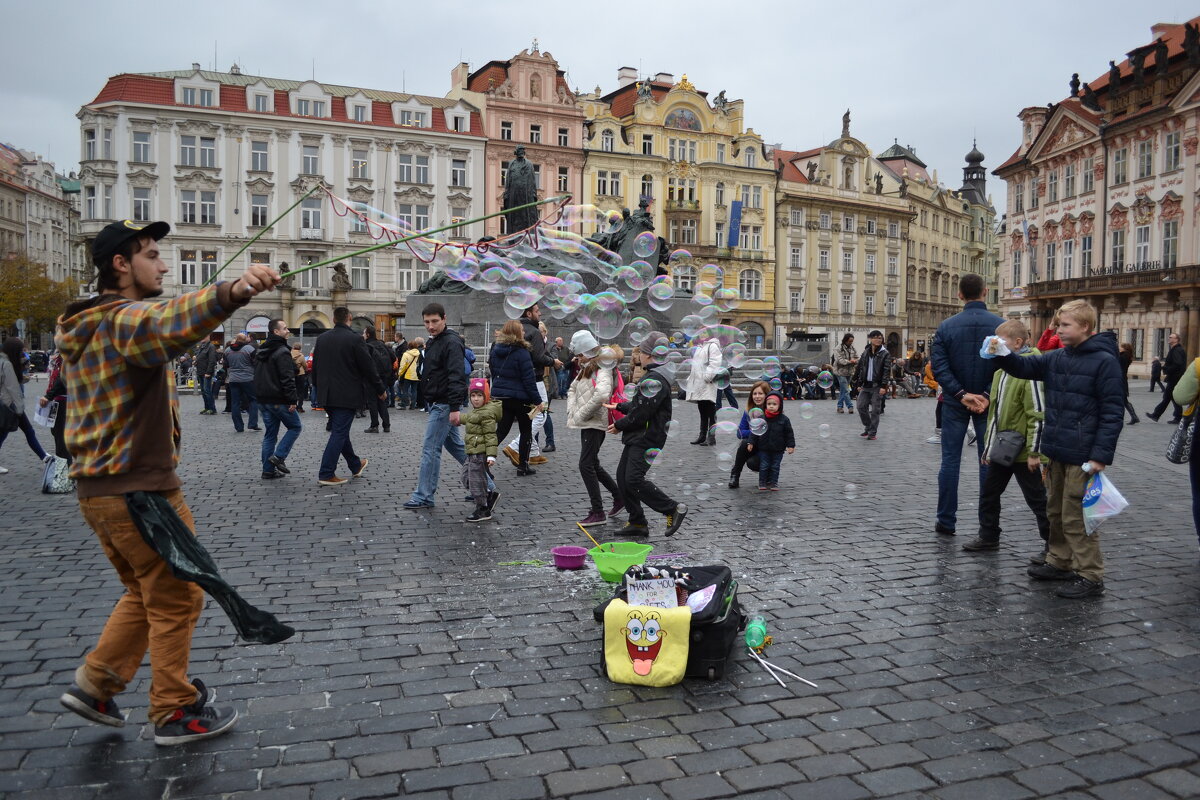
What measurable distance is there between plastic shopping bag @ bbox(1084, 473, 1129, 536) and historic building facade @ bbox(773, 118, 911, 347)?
195 feet

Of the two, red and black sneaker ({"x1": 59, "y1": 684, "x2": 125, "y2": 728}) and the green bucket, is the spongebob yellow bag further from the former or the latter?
red and black sneaker ({"x1": 59, "y1": 684, "x2": 125, "y2": 728})

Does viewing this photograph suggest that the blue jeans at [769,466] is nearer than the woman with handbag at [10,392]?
Yes

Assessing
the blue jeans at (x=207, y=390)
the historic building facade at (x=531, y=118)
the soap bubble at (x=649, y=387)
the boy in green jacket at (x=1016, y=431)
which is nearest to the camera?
the boy in green jacket at (x=1016, y=431)

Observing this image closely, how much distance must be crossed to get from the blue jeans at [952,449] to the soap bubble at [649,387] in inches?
84.8

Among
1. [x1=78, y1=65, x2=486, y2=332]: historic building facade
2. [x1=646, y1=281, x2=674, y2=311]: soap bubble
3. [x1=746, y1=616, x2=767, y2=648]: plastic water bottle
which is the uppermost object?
[x1=78, y1=65, x2=486, y2=332]: historic building facade

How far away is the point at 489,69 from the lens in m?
55.6

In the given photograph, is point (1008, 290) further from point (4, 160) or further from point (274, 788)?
point (4, 160)

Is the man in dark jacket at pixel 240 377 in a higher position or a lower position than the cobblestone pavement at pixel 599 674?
higher

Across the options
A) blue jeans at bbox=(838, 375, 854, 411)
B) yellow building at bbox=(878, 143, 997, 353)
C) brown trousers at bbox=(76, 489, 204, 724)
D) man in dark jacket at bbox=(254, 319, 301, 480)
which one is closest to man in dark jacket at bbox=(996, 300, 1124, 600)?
brown trousers at bbox=(76, 489, 204, 724)

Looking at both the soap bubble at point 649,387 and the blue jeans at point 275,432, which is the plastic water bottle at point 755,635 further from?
the blue jeans at point 275,432

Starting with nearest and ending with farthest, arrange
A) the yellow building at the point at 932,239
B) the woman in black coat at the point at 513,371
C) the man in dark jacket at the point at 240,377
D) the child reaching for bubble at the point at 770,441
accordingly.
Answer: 1. the woman in black coat at the point at 513,371
2. the child reaching for bubble at the point at 770,441
3. the man in dark jacket at the point at 240,377
4. the yellow building at the point at 932,239

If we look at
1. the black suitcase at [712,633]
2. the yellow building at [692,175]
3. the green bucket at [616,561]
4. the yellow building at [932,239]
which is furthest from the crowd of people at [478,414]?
the yellow building at [932,239]

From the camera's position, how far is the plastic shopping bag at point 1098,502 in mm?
5461

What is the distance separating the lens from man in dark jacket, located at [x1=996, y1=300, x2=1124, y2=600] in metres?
5.57
